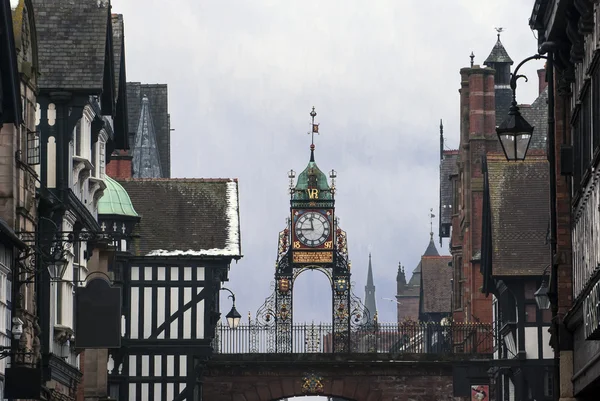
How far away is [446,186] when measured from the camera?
278 ft

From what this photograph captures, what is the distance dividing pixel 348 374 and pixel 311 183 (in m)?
7.83

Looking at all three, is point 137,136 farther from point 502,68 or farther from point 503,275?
point 503,275

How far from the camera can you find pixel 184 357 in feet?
178

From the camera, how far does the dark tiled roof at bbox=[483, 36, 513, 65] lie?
2894 inches

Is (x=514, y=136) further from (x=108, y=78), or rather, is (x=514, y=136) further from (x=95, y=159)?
(x=95, y=159)

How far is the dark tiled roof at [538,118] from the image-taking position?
6406cm

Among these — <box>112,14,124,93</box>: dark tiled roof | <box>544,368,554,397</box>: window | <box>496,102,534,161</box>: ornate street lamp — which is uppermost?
<box>112,14,124,93</box>: dark tiled roof

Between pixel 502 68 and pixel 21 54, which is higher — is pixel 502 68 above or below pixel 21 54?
above

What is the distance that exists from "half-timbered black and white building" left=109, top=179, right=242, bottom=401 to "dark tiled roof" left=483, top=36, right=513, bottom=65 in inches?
803

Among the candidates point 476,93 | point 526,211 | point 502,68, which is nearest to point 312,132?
point 476,93

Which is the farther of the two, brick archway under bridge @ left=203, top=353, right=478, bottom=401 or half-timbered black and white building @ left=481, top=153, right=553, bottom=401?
brick archway under bridge @ left=203, top=353, right=478, bottom=401

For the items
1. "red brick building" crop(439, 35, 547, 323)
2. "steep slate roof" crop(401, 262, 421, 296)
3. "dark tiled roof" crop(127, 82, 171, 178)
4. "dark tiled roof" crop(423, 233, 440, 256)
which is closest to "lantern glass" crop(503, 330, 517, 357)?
"red brick building" crop(439, 35, 547, 323)

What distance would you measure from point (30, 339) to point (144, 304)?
2174cm

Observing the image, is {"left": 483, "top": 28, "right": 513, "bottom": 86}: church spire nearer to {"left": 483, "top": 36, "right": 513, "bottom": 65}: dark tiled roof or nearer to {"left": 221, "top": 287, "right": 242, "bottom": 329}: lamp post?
{"left": 483, "top": 36, "right": 513, "bottom": 65}: dark tiled roof
